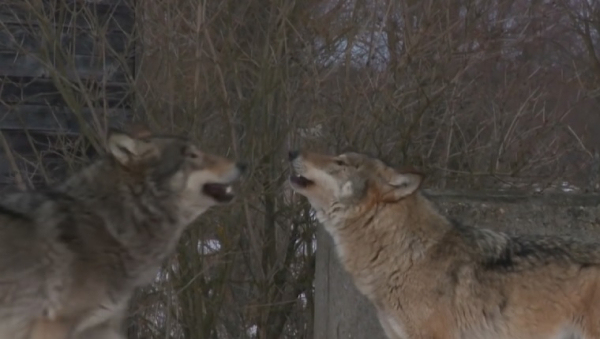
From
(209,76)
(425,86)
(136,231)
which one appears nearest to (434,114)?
(425,86)

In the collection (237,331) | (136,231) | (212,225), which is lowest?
(237,331)

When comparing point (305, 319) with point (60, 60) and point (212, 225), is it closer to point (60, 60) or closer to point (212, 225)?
point (212, 225)

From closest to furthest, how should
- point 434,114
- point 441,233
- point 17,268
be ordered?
1. point 17,268
2. point 441,233
3. point 434,114

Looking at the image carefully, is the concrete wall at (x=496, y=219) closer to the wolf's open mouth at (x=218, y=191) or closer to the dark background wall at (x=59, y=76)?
the wolf's open mouth at (x=218, y=191)

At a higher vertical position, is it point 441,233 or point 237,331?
point 441,233

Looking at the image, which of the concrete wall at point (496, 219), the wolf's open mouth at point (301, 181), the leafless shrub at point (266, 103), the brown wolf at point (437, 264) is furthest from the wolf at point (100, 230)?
the leafless shrub at point (266, 103)

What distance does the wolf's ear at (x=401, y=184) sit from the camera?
21.8 ft

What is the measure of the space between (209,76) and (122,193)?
3157 millimetres

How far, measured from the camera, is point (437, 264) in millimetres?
6621

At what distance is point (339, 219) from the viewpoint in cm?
689

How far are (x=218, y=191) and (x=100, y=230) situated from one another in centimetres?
74

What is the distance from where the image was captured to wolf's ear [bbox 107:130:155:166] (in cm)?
593

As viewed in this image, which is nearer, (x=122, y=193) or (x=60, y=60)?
(x=122, y=193)

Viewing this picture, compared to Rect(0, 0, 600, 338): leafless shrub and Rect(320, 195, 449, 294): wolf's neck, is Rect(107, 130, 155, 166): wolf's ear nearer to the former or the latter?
Rect(320, 195, 449, 294): wolf's neck
